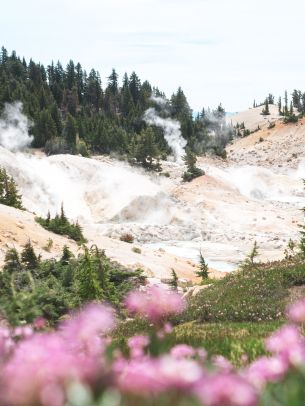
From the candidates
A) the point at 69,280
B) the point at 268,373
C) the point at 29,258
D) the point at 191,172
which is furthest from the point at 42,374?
the point at 191,172

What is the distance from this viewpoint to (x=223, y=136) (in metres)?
162

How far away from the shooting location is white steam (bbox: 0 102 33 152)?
3406 inches

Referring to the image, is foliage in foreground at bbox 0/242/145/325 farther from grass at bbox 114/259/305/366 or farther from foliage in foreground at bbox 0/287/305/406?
foliage in foreground at bbox 0/287/305/406

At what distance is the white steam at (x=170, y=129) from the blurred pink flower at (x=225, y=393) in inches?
4287

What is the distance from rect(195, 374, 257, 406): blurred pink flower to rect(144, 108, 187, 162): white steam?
357ft

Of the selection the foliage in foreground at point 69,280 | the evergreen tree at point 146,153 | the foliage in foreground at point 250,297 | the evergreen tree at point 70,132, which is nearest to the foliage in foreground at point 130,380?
the foliage in foreground at point 250,297

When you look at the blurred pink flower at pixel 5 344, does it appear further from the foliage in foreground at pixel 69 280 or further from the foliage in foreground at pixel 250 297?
the foliage in foreground at pixel 69 280

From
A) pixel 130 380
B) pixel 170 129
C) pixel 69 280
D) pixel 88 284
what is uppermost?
pixel 130 380

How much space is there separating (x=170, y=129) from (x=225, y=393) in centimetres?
12049

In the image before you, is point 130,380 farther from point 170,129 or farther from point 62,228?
point 170,129

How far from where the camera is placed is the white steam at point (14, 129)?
284ft

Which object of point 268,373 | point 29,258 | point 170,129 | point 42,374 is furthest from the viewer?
point 170,129

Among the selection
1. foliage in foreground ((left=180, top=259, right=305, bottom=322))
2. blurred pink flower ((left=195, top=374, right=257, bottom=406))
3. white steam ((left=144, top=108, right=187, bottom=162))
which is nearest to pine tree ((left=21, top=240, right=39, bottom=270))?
foliage in foreground ((left=180, top=259, right=305, bottom=322))

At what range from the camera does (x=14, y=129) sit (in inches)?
3553
